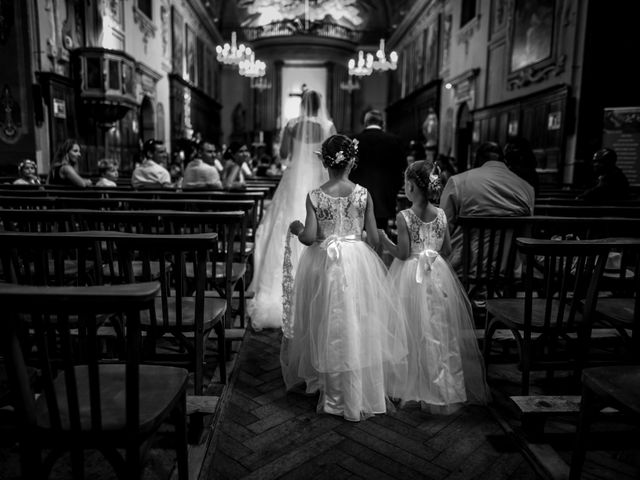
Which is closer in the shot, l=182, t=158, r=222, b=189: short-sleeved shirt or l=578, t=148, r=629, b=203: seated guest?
l=578, t=148, r=629, b=203: seated guest

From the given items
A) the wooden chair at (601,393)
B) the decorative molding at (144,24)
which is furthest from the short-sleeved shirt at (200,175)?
the decorative molding at (144,24)

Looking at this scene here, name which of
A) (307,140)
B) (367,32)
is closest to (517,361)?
(307,140)

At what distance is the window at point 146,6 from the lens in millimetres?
12427

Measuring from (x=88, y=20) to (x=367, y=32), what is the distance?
648 inches

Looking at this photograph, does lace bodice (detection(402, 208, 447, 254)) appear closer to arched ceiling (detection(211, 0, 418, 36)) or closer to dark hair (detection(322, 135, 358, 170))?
dark hair (detection(322, 135, 358, 170))

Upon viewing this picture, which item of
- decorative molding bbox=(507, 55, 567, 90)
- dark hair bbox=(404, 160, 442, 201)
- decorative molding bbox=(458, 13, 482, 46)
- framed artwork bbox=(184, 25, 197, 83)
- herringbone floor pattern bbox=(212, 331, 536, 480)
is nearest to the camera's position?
herringbone floor pattern bbox=(212, 331, 536, 480)

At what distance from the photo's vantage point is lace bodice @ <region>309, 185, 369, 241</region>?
259cm

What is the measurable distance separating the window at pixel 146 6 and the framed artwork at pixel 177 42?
1968 mm

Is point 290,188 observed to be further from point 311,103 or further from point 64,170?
point 64,170

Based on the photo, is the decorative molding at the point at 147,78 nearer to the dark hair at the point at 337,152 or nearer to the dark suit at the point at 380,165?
the dark suit at the point at 380,165

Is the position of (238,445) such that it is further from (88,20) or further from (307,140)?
(88,20)

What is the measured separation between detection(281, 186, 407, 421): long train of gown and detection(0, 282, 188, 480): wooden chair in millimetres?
1044

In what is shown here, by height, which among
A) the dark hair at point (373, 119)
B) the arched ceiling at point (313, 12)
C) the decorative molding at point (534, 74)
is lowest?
the dark hair at point (373, 119)

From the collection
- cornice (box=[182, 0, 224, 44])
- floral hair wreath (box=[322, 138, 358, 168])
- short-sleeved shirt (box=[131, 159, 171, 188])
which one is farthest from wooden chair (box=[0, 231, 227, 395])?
cornice (box=[182, 0, 224, 44])
